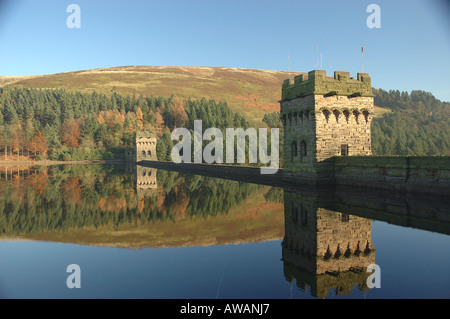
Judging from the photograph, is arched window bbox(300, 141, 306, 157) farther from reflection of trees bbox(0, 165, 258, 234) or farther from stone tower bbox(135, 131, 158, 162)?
stone tower bbox(135, 131, 158, 162)

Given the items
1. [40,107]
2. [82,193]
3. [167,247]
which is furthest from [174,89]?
[167,247]

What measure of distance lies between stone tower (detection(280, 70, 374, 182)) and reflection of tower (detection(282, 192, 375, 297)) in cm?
1088

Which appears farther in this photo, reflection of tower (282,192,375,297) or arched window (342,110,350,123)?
arched window (342,110,350,123)

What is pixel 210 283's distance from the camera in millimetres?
7891

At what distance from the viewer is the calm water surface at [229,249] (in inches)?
299

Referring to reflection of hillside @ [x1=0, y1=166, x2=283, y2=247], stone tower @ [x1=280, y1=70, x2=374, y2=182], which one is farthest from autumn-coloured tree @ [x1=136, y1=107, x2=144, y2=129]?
reflection of hillside @ [x1=0, y1=166, x2=283, y2=247]

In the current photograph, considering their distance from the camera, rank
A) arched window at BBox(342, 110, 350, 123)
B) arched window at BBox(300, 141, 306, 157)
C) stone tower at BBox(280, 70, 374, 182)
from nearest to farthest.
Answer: stone tower at BBox(280, 70, 374, 182) → arched window at BBox(342, 110, 350, 123) → arched window at BBox(300, 141, 306, 157)

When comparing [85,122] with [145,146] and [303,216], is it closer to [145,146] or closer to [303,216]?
[145,146]

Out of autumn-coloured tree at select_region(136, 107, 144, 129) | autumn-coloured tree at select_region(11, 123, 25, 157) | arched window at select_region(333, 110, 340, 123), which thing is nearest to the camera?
arched window at select_region(333, 110, 340, 123)

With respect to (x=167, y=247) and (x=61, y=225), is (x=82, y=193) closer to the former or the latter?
(x=61, y=225)

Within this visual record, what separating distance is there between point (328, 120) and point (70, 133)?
108 metres

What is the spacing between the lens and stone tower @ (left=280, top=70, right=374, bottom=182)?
25891mm

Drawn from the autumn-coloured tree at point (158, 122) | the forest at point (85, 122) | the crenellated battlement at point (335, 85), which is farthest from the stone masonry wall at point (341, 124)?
the autumn-coloured tree at point (158, 122)

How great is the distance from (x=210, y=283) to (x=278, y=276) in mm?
1636
